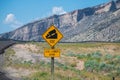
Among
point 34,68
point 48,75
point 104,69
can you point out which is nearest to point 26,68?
point 34,68

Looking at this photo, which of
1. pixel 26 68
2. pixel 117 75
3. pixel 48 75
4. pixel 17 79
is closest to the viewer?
pixel 17 79

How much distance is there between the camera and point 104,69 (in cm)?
3036

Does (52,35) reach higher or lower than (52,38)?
higher

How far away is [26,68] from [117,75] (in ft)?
24.5

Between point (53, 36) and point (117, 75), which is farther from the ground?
point (53, 36)

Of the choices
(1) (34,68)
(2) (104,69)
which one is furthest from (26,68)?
(2) (104,69)

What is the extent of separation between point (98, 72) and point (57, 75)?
248 inches

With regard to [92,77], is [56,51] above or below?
above

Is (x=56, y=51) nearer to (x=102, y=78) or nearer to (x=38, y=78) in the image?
(x=38, y=78)

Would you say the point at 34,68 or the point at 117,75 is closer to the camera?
the point at 117,75

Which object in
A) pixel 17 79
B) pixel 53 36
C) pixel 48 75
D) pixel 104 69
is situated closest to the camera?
pixel 53 36

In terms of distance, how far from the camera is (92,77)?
2467cm

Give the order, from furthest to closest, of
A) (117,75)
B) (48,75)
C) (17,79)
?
(117,75) → (48,75) → (17,79)

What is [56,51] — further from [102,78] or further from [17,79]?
[102,78]
